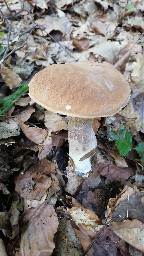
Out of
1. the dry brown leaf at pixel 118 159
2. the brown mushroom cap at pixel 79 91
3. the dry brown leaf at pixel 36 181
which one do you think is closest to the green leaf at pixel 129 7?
the dry brown leaf at pixel 118 159

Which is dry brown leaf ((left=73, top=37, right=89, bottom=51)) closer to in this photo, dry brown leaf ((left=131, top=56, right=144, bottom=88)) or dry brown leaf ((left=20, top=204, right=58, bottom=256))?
dry brown leaf ((left=131, top=56, right=144, bottom=88))

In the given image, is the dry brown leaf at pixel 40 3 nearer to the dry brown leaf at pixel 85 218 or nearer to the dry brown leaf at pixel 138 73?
the dry brown leaf at pixel 138 73

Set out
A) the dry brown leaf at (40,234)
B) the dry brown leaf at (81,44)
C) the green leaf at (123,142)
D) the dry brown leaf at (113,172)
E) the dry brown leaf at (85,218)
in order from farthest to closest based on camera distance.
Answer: the dry brown leaf at (81,44)
the dry brown leaf at (113,172)
the green leaf at (123,142)
the dry brown leaf at (85,218)
the dry brown leaf at (40,234)

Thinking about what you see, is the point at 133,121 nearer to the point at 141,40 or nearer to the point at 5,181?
the point at 5,181

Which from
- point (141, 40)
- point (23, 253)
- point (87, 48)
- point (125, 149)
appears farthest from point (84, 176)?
point (141, 40)

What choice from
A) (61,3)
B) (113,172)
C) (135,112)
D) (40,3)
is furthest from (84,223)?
(61,3)

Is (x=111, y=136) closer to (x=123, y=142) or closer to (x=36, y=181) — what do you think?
(x=123, y=142)

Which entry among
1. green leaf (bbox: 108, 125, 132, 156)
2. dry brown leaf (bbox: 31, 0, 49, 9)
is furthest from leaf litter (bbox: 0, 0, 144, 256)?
dry brown leaf (bbox: 31, 0, 49, 9)
